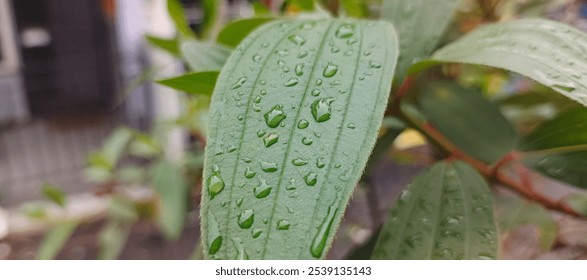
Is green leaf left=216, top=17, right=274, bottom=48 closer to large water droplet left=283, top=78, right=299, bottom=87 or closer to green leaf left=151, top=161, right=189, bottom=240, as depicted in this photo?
large water droplet left=283, top=78, right=299, bottom=87

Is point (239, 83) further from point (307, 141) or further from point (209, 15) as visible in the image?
point (209, 15)

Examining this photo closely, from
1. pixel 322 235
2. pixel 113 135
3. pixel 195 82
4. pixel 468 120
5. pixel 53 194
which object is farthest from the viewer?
pixel 113 135

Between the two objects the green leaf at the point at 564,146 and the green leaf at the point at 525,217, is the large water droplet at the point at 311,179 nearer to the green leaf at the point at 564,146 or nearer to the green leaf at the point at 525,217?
the green leaf at the point at 564,146

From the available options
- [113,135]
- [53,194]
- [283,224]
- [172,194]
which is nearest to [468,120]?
[283,224]

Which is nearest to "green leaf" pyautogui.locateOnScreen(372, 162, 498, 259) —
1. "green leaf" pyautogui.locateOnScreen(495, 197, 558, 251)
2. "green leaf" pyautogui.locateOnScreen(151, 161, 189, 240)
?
"green leaf" pyautogui.locateOnScreen(495, 197, 558, 251)

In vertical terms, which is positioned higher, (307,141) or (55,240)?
(307,141)

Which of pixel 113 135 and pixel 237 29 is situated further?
pixel 113 135
